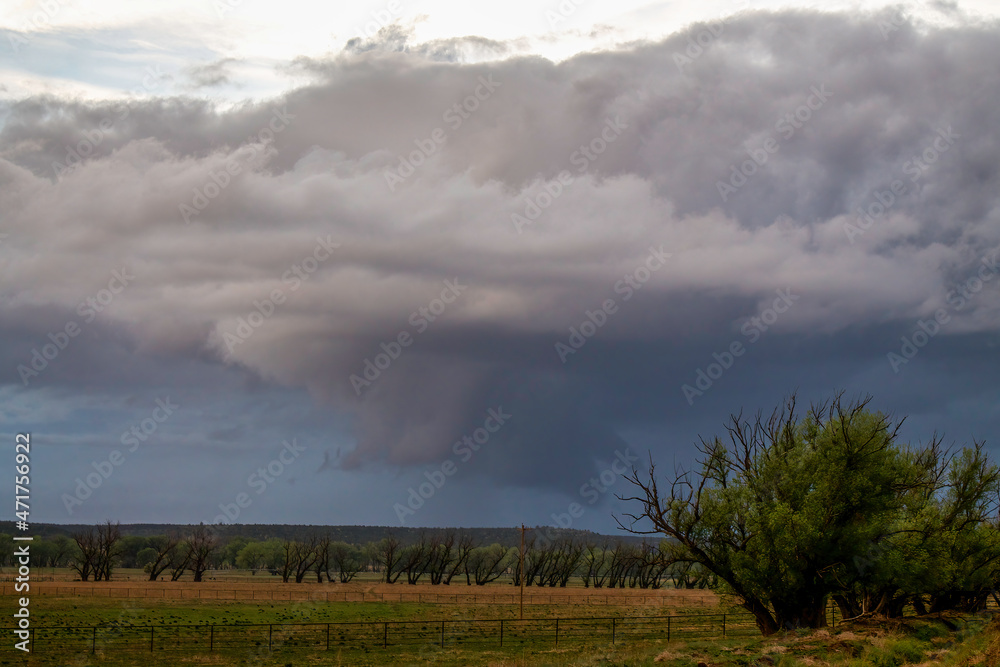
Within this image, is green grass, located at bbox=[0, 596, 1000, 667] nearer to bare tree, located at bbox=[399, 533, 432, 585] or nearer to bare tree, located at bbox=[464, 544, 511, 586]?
bare tree, located at bbox=[399, 533, 432, 585]

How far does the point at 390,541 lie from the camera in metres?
160

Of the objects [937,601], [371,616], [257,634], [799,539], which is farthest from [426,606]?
[799,539]

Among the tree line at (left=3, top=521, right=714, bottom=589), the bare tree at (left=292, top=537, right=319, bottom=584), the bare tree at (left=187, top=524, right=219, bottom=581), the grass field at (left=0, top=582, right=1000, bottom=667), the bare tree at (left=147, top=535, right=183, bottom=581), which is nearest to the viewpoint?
the grass field at (left=0, top=582, right=1000, bottom=667)

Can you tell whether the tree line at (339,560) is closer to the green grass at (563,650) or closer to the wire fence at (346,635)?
the wire fence at (346,635)

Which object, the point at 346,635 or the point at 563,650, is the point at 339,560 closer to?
the point at 346,635

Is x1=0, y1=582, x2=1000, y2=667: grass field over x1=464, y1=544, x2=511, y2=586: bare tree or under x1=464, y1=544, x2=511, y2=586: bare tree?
over

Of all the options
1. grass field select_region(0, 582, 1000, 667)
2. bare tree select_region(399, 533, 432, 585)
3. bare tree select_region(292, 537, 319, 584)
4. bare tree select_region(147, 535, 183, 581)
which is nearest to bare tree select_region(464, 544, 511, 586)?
bare tree select_region(399, 533, 432, 585)

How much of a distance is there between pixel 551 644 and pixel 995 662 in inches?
1144

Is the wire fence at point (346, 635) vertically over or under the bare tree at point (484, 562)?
over

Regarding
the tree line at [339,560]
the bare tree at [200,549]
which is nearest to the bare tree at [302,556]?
the tree line at [339,560]

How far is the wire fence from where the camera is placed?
4388cm

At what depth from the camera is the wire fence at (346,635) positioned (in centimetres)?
4388

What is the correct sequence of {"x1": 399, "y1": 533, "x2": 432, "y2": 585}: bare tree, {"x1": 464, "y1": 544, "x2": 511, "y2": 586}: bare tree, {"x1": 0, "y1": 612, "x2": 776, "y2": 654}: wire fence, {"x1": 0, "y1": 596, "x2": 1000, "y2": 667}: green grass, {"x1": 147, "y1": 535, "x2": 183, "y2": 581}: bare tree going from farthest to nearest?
{"x1": 464, "y1": 544, "x2": 511, "y2": 586}: bare tree → {"x1": 399, "y1": 533, "x2": 432, "y2": 585}: bare tree → {"x1": 147, "y1": 535, "x2": 183, "y2": 581}: bare tree → {"x1": 0, "y1": 612, "x2": 776, "y2": 654}: wire fence → {"x1": 0, "y1": 596, "x2": 1000, "y2": 667}: green grass

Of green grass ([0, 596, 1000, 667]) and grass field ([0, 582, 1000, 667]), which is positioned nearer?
green grass ([0, 596, 1000, 667])
